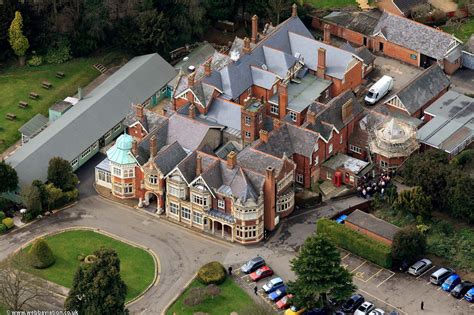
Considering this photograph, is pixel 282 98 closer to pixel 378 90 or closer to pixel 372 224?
pixel 378 90

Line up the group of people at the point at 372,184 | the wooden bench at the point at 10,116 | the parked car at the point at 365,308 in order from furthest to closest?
the wooden bench at the point at 10,116
the group of people at the point at 372,184
the parked car at the point at 365,308

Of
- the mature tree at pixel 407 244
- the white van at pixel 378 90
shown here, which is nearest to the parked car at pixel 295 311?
the mature tree at pixel 407 244

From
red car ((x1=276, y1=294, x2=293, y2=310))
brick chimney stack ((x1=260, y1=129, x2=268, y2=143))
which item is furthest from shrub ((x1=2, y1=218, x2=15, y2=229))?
red car ((x1=276, y1=294, x2=293, y2=310))

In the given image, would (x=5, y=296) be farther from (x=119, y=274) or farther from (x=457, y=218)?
(x=457, y=218)

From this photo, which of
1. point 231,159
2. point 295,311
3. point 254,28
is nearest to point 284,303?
point 295,311

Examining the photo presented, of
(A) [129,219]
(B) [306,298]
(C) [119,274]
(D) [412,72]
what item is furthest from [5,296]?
(D) [412,72]

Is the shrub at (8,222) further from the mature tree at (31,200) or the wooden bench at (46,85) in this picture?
the wooden bench at (46,85)
